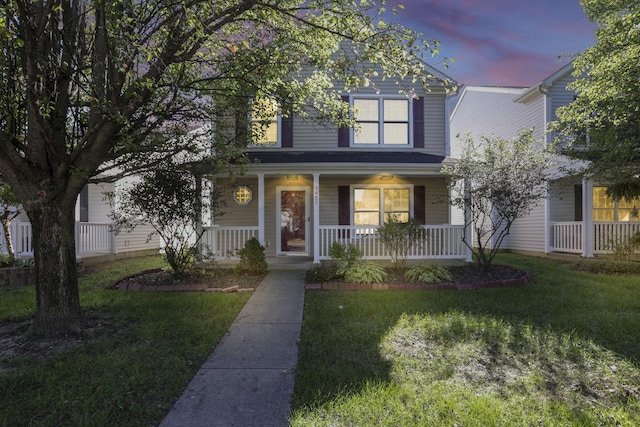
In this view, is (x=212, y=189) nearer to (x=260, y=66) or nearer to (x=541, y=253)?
(x=260, y=66)

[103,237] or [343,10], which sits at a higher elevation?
[343,10]

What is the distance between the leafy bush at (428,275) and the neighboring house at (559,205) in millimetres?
3400

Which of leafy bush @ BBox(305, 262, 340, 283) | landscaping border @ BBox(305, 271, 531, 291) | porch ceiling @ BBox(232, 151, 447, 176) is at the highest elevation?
porch ceiling @ BBox(232, 151, 447, 176)

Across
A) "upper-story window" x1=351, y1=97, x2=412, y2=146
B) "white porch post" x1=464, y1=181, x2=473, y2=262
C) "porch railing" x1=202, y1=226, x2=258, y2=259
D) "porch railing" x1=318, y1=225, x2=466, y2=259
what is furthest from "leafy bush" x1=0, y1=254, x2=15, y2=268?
"white porch post" x1=464, y1=181, x2=473, y2=262

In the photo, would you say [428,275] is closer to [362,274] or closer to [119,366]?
[362,274]

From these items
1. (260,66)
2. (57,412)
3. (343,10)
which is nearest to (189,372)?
(57,412)

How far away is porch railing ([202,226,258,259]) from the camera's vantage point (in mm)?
9404

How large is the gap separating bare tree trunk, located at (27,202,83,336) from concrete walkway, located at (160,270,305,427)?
6.73 feet

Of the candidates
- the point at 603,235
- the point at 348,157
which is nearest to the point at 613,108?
the point at 603,235

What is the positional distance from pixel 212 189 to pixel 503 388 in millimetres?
6837

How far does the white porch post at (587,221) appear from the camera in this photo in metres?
10.8

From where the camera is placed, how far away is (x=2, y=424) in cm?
271

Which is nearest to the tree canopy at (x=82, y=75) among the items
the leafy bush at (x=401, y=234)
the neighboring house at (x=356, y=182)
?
the leafy bush at (x=401, y=234)

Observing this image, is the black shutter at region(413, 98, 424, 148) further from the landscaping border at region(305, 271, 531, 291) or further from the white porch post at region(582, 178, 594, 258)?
the landscaping border at region(305, 271, 531, 291)
